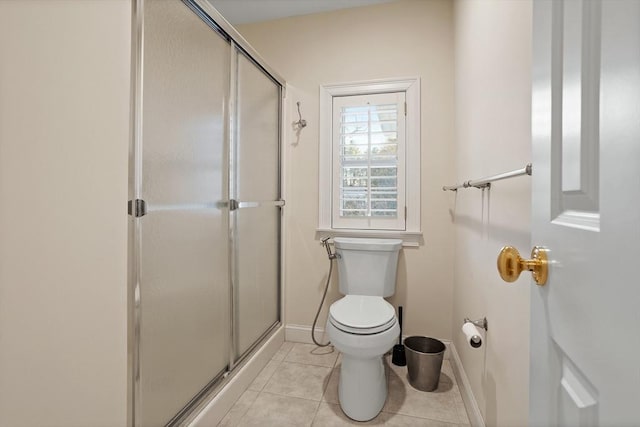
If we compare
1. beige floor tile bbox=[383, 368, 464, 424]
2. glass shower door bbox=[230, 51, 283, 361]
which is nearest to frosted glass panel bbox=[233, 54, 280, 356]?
glass shower door bbox=[230, 51, 283, 361]

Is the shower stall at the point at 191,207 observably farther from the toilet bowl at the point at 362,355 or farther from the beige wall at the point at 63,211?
the toilet bowl at the point at 362,355

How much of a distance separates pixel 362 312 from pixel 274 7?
2.23 meters

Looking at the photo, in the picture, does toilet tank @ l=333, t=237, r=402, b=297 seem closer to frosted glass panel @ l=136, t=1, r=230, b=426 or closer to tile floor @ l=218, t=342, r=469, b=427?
tile floor @ l=218, t=342, r=469, b=427

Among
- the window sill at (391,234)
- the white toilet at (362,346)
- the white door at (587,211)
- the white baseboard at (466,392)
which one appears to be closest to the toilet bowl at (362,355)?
the white toilet at (362,346)

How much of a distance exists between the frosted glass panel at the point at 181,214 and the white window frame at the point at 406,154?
88 cm

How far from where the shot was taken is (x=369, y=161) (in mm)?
2328

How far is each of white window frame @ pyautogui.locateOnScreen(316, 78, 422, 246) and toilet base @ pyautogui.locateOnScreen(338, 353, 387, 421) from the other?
0.93 meters

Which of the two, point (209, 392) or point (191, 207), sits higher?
point (191, 207)

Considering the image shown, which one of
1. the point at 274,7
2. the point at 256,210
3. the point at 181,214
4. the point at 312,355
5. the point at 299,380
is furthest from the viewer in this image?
the point at 274,7

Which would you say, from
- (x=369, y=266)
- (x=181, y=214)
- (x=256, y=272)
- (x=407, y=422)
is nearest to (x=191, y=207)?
(x=181, y=214)

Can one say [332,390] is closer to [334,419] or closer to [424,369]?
[334,419]

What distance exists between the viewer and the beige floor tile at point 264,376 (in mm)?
1844

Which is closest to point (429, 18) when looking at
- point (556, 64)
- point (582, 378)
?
point (556, 64)

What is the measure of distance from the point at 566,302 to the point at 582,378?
97mm
